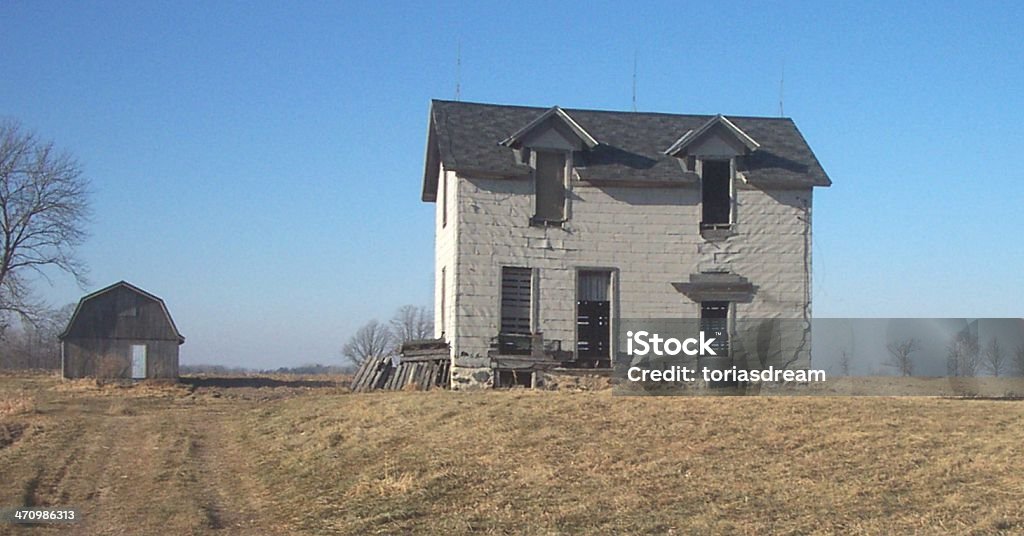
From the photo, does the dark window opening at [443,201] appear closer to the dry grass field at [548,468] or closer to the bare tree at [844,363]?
the dry grass field at [548,468]

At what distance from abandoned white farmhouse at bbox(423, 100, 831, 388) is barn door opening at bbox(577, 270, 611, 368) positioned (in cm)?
3

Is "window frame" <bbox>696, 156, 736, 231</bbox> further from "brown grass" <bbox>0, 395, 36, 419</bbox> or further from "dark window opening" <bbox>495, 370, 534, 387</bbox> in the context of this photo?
"brown grass" <bbox>0, 395, 36, 419</bbox>

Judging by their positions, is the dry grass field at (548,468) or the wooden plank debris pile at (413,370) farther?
the wooden plank debris pile at (413,370)

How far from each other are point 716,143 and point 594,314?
5472mm

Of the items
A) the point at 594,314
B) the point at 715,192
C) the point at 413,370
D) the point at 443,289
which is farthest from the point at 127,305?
→ the point at 715,192

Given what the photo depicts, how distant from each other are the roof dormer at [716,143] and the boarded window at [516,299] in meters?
5.00

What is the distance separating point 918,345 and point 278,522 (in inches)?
622

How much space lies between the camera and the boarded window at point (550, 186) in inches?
1066

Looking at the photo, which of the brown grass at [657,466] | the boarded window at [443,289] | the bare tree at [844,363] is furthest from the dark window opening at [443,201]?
the bare tree at [844,363]

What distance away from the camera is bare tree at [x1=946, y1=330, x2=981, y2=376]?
22562 millimetres

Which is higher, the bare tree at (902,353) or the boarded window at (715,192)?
the boarded window at (715,192)

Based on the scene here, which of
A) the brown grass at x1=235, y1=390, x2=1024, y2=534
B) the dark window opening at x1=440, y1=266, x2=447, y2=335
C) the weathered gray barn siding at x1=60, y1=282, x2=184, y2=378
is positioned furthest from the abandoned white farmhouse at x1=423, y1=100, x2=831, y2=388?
the weathered gray barn siding at x1=60, y1=282, x2=184, y2=378

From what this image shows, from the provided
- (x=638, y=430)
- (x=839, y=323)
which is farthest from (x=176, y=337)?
(x=638, y=430)

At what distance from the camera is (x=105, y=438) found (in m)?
19.5
